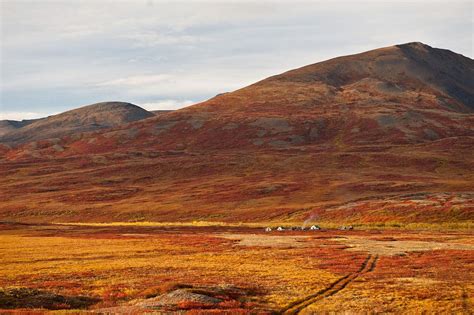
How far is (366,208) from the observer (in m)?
124

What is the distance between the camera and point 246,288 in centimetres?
4191

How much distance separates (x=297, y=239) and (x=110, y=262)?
120ft

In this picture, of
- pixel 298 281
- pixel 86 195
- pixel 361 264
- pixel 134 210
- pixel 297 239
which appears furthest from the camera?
pixel 86 195

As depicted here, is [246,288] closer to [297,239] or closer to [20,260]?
[20,260]

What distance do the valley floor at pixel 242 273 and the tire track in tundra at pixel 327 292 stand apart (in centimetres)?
8

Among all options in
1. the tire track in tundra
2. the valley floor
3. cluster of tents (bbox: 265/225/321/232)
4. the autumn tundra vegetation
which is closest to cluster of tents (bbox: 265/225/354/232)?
cluster of tents (bbox: 265/225/321/232)

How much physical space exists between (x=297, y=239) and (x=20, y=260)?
4332 centimetres

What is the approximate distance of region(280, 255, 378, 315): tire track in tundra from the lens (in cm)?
3394

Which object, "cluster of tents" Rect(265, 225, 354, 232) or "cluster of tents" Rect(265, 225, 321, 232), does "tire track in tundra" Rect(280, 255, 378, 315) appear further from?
"cluster of tents" Rect(265, 225, 354, 232)

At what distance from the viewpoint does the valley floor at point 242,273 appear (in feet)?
115

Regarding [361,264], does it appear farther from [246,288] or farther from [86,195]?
[86,195]

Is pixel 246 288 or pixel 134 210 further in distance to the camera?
pixel 134 210

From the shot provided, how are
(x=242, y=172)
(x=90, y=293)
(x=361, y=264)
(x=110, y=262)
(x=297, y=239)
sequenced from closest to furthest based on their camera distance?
(x=90, y=293), (x=361, y=264), (x=110, y=262), (x=297, y=239), (x=242, y=172)

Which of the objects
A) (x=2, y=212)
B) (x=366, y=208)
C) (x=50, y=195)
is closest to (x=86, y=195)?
(x=50, y=195)
